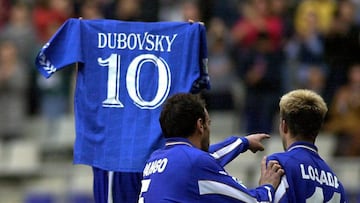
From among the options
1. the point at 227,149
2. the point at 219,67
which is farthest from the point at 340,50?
the point at 227,149

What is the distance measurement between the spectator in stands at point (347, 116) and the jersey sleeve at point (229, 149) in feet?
19.5

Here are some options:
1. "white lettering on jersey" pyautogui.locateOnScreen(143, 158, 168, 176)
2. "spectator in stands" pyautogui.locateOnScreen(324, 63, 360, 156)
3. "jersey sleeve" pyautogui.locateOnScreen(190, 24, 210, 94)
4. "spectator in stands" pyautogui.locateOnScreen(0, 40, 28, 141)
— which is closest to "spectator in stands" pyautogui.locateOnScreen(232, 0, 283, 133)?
"spectator in stands" pyautogui.locateOnScreen(324, 63, 360, 156)

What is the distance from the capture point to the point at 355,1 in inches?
535

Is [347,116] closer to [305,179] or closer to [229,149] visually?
[229,149]

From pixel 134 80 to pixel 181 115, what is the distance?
125 centimetres

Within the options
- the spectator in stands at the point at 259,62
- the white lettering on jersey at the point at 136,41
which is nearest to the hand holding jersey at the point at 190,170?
the white lettering on jersey at the point at 136,41

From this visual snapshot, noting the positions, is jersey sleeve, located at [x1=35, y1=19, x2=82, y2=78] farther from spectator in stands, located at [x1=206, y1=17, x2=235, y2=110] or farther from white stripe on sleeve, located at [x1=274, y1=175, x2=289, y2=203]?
spectator in stands, located at [x1=206, y1=17, x2=235, y2=110]

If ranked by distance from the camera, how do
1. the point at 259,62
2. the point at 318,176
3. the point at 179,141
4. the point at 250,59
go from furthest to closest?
1. the point at 250,59
2. the point at 259,62
3. the point at 318,176
4. the point at 179,141

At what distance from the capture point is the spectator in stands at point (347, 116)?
12555 mm

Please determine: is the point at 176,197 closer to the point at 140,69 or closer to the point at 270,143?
the point at 140,69

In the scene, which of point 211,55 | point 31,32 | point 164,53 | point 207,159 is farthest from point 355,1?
point 207,159

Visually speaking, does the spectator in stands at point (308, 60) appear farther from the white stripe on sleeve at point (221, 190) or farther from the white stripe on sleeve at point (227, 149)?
the white stripe on sleeve at point (221, 190)

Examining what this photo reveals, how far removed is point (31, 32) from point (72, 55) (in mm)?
5967

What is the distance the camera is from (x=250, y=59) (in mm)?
12773
